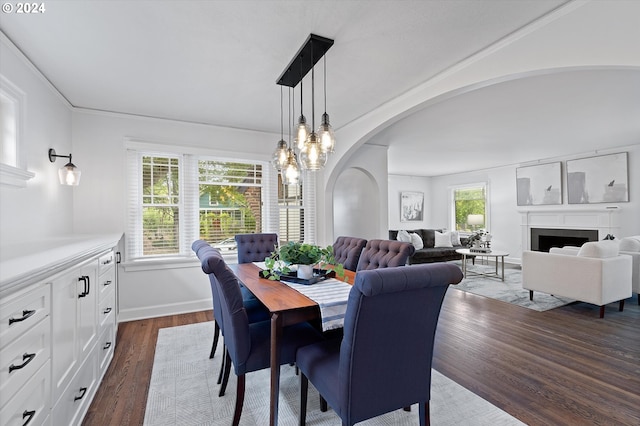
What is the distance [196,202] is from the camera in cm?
415

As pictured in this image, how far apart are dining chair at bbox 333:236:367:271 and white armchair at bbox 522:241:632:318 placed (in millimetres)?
2907

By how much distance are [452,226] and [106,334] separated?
30.0 ft

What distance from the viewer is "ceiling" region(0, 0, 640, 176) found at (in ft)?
6.28

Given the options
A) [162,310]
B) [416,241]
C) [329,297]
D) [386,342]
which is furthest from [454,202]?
[386,342]

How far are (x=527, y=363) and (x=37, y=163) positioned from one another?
15.3ft

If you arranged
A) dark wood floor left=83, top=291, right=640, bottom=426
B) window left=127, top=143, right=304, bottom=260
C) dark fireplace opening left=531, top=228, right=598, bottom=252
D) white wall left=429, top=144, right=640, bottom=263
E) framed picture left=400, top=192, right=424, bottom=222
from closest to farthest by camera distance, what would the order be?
1. dark wood floor left=83, top=291, right=640, bottom=426
2. window left=127, top=143, right=304, bottom=260
3. white wall left=429, top=144, right=640, bottom=263
4. dark fireplace opening left=531, top=228, right=598, bottom=252
5. framed picture left=400, top=192, right=424, bottom=222

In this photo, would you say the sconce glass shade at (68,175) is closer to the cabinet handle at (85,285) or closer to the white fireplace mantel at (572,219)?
the cabinet handle at (85,285)

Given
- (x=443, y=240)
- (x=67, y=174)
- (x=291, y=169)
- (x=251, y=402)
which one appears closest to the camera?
(x=251, y=402)

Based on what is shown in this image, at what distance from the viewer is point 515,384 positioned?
226 centimetres

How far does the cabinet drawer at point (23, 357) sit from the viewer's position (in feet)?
3.42

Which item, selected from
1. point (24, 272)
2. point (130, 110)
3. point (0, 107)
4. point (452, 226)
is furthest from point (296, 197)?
point (452, 226)

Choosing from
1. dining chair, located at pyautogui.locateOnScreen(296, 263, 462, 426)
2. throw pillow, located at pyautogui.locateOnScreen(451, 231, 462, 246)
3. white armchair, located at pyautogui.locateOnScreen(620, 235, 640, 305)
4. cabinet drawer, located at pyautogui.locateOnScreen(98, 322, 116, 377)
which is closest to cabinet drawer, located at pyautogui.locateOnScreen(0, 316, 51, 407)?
cabinet drawer, located at pyautogui.locateOnScreen(98, 322, 116, 377)

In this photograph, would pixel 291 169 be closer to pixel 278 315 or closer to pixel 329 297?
pixel 329 297

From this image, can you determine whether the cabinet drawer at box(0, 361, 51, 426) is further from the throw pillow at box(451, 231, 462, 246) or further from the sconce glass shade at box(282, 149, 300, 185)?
the throw pillow at box(451, 231, 462, 246)
